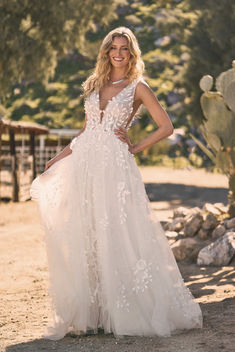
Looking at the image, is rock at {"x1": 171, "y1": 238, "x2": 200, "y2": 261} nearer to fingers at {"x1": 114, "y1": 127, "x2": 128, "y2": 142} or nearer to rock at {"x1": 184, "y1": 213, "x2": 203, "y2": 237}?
rock at {"x1": 184, "y1": 213, "x2": 203, "y2": 237}

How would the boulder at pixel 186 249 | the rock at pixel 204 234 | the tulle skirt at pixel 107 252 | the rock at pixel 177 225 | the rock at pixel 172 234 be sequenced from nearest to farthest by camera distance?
the tulle skirt at pixel 107 252
the boulder at pixel 186 249
the rock at pixel 204 234
the rock at pixel 172 234
the rock at pixel 177 225

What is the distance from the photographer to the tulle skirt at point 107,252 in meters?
3.75

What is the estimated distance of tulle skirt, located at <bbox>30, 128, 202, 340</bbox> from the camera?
375 centimetres

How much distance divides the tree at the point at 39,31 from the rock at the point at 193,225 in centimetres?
1102

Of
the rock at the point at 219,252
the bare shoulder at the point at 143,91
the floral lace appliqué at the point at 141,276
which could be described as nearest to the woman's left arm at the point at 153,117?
the bare shoulder at the point at 143,91

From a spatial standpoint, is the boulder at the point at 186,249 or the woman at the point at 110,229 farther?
the boulder at the point at 186,249

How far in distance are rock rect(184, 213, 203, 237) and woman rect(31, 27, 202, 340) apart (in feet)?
11.5

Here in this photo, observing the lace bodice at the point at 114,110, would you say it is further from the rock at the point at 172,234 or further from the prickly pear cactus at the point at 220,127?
the rock at the point at 172,234

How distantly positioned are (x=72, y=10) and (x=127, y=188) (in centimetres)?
1495

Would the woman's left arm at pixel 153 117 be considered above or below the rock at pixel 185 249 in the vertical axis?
above

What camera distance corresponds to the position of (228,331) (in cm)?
381

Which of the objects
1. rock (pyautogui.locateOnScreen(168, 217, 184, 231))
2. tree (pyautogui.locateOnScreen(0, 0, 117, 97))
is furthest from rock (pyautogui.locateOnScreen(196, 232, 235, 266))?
tree (pyautogui.locateOnScreen(0, 0, 117, 97))

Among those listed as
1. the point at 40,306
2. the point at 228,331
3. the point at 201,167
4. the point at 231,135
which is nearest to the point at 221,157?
the point at 231,135

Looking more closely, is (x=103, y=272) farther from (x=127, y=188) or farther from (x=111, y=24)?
(x=111, y=24)
